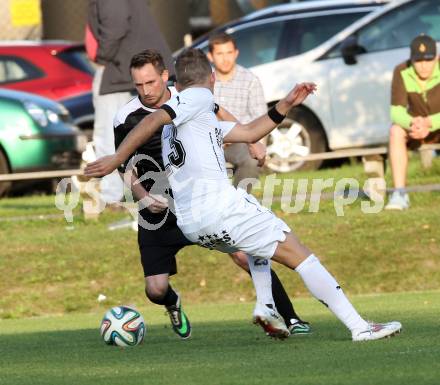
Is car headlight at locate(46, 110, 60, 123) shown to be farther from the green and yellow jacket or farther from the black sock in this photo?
the black sock

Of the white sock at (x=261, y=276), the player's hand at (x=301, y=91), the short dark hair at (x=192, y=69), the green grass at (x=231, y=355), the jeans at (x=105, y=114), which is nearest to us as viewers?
the green grass at (x=231, y=355)

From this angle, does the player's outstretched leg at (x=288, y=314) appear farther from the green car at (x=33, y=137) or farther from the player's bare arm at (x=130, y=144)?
the green car at (x=33, y=137)

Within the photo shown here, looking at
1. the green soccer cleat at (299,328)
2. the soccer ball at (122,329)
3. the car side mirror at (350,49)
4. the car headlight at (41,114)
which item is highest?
the car side mirror at (350,49)

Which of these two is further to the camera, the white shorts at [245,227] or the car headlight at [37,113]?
the car headlight at [37,113]

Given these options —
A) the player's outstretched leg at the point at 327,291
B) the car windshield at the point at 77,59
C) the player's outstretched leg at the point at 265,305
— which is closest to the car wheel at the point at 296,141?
the car windshield at the point at 77,59

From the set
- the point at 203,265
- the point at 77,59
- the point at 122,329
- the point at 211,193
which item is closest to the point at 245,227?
the point at 211,193

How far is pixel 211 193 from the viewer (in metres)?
9.24

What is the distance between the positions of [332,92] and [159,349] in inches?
378

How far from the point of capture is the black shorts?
1057 centimetres

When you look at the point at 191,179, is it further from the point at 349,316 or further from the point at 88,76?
the point at 88,76

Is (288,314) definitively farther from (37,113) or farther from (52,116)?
(52,116)

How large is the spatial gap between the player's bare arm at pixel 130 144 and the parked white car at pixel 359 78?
9.54m

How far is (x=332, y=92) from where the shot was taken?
62.6 feet

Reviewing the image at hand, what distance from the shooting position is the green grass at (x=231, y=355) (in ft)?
25.3
